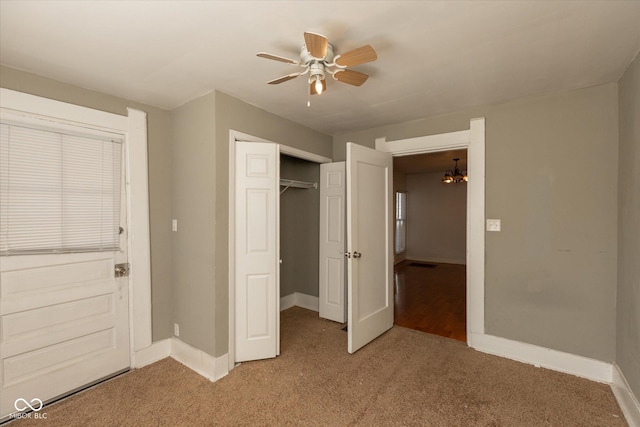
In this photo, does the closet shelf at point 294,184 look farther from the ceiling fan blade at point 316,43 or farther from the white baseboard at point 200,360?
the ceiling fan blade at point 316,43

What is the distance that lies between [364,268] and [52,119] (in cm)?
290

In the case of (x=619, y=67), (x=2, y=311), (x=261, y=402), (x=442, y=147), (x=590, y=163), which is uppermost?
→ (x=619, y=67)

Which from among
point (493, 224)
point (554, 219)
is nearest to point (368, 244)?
point (493, 224)

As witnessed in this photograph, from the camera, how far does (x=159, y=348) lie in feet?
8.87

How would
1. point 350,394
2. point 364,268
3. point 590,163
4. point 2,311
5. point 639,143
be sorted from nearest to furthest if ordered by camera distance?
1. point 639,143
2. point 2,311
3. point 350,394
4. point 590,163
5. point 364,268

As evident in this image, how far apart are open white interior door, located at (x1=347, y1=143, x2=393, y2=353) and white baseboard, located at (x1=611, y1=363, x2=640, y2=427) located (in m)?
1.84

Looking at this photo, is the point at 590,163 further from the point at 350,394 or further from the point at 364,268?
the point at 350,394

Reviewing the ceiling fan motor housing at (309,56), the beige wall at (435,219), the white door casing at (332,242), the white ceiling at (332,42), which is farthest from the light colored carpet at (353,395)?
the beige wall at (435,219)

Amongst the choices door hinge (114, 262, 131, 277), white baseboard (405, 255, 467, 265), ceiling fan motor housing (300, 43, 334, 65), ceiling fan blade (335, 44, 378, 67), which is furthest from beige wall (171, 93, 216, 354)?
white baseboard (405, 255, 467, 265)

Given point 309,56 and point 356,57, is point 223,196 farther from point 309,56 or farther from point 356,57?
point 356,57

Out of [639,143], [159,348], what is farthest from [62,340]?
[639,143]

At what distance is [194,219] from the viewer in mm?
2561

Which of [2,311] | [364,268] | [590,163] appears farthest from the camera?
[364,268]

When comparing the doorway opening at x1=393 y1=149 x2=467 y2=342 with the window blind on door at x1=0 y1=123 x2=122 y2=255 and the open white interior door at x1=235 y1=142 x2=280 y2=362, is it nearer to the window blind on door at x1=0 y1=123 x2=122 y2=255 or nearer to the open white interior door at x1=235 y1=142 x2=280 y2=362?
the open white interior door at x1=235 y1=142 x2=280 y2=362
